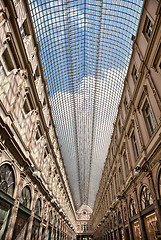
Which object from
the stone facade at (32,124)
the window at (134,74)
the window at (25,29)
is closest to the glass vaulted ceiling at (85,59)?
the window at (25,29)

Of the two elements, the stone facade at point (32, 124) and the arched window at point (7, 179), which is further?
the stone facade at point (32, 124)

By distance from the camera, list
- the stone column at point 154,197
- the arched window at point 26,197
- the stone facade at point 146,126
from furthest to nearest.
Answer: the arched window at point 26,197, the stone facade at point 146,126, the stone column at point 154,197

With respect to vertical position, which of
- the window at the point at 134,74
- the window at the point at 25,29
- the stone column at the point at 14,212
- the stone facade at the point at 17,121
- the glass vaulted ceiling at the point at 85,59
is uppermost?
the glass vaulted ceiling at the point at 85,59

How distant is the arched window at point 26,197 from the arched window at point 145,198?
1051cm

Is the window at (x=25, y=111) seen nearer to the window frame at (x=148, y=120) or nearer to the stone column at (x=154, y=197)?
the window frame at (x=148, y=120)

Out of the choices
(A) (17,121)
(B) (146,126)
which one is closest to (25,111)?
(A) (17,121)

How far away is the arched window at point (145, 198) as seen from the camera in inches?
561

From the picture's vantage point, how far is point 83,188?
335ft

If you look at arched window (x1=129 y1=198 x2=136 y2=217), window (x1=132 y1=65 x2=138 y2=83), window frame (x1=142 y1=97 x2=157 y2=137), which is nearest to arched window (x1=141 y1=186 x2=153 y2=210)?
arched window (x1=129 y1=198 x2=136 y2=217)

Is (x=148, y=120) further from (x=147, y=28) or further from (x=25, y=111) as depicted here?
(x=25, y=111)

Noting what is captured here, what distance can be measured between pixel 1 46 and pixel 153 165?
44.5 feet

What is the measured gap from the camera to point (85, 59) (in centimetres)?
3500

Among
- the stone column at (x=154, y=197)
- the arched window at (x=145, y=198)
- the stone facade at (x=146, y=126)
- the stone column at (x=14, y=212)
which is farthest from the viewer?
the arched window at (x=145, y=198)

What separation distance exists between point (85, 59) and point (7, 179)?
28350 mm
